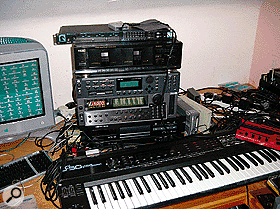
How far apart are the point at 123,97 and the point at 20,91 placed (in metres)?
0.47

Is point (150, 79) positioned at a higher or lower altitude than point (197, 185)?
higher

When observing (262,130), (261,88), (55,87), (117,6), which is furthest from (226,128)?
(55,87)

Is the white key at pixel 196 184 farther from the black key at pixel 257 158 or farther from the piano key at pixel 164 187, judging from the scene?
the black key at pixel 257 158

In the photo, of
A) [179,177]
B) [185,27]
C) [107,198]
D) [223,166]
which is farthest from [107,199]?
[185,27]

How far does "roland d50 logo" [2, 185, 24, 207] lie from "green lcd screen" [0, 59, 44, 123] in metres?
0.32

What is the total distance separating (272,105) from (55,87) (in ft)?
4.47

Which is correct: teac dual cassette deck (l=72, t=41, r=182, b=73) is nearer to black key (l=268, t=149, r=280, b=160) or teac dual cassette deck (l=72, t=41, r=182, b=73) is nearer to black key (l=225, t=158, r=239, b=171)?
black key (l=225, t=158, r=239, b=171)

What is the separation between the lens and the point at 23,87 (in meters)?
1.32

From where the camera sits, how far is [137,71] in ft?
4.62

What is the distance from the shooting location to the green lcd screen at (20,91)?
1.28 m

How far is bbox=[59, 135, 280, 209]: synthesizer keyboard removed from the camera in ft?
3.70

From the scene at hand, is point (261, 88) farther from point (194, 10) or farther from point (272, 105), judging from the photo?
point (194, 10)

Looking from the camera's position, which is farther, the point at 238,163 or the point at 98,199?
the point at 238,163

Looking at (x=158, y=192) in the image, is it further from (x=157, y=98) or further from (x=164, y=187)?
(x=157, y=98)
